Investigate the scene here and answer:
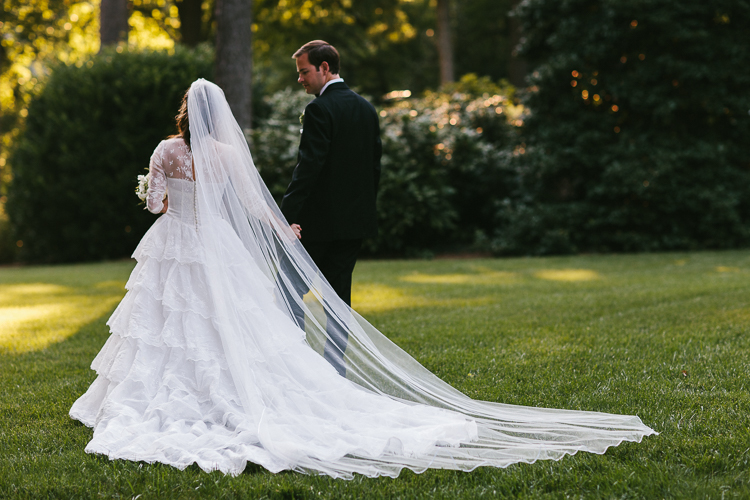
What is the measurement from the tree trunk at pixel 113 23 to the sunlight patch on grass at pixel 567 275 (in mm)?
12624

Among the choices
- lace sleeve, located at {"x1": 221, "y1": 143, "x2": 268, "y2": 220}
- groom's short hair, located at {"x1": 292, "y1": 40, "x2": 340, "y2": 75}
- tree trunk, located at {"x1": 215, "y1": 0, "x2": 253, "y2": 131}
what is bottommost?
lace sleeve, located at {"x1": 221, "y1": 143, "x2": 268, "y2": 220}

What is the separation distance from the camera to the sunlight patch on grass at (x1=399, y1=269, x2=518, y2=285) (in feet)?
30.2

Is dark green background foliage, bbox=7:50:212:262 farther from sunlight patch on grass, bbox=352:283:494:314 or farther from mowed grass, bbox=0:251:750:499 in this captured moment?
sunlight patch on grass, bbox=352:283:494:314

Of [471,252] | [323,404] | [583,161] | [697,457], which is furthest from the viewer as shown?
[471,252]

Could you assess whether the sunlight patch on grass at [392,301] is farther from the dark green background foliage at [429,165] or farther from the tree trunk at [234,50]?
the tree trunk at [234,50]

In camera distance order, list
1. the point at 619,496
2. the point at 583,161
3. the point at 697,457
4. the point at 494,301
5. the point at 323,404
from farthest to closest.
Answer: the point at 583,161, the point at 494,301, the point at 323,404, the point at 697,457, the point at 619,496

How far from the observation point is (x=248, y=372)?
3598 mm

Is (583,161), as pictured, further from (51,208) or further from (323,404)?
(51,208)

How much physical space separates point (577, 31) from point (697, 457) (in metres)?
11.6

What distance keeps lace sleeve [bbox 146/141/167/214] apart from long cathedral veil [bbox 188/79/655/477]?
245mm

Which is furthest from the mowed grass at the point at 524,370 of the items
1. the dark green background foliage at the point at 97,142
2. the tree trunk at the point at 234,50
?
the dark green background foliage at the point at 97,142

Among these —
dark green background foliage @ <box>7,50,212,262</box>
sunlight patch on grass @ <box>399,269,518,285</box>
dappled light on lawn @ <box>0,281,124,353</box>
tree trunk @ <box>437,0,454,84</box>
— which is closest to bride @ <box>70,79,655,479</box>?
dappled light on lawn @ <box>0,281,124,353</box>

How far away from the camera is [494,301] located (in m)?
7.48

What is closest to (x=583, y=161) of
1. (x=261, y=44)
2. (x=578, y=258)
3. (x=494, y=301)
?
(x=578, y=258)
